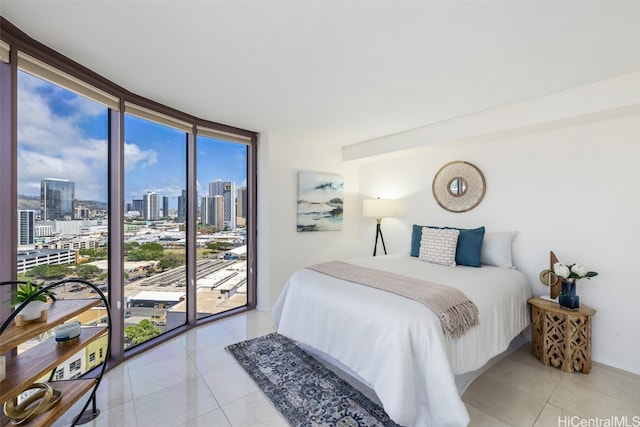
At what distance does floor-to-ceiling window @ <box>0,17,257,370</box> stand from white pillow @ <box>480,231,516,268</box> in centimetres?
283

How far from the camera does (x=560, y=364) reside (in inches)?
92.2

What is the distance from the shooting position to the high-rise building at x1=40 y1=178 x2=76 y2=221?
194 cm

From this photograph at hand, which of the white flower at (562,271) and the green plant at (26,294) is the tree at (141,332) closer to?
the green plant at (26,294)

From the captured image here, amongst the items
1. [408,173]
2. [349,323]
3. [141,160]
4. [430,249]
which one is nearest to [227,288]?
[141,160]

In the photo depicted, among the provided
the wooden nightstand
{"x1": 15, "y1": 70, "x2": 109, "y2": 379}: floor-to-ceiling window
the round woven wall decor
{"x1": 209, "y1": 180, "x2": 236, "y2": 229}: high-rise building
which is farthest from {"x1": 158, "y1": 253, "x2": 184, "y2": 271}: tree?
the wooden nightstand

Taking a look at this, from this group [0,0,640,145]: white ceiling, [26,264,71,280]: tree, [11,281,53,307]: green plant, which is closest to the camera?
[11,281,53,307]: green plant

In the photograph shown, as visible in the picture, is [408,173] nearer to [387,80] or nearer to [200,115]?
[387,80]

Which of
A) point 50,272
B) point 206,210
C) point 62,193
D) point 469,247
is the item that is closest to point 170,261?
point 206,210

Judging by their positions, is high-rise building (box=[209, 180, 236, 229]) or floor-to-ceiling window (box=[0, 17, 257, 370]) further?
high-rise building (box=[209, 180, 236, 229])

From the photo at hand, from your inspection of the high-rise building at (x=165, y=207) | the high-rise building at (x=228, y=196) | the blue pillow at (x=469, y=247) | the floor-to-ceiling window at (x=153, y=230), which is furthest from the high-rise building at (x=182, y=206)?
the blue pillow at (x=469, y=247)

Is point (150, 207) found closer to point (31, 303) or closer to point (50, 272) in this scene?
point (50, 272)

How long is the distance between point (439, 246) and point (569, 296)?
44.1 inches

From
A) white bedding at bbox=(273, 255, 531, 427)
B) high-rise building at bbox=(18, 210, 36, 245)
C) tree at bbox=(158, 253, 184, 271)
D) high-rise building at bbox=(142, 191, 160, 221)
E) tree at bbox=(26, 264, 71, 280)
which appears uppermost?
high-rise building at bbox=(142, 191, 160, 221)

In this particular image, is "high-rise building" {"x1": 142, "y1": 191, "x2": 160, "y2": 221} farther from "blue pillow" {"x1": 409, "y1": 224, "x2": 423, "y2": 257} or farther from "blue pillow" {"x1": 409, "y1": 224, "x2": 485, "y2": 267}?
"blue pillow" {"x1": 409, "y1": 224, "x2": 485, "y2": 267}
